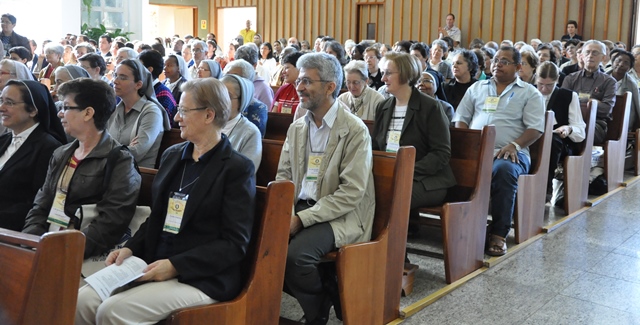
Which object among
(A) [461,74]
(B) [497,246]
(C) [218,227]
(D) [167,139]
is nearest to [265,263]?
(C) [218,227]

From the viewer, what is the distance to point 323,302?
2879mm

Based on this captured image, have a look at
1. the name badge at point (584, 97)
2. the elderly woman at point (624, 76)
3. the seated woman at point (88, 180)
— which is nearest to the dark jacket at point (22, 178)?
the seated woman at point (88, 180)

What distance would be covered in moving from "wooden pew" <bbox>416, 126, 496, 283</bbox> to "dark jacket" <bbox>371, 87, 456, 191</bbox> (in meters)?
0.11

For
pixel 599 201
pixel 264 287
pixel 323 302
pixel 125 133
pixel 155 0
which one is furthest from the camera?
pixel 155 0

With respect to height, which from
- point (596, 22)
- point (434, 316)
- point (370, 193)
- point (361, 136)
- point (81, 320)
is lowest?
point (434, 316)

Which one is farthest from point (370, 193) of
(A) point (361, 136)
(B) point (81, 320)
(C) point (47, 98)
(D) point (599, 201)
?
(D) point (599, 201)

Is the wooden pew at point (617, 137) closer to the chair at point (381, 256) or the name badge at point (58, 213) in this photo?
the chair at point (381, 256)

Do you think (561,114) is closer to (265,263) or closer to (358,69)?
(358,69)

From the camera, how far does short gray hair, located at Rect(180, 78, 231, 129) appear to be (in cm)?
244

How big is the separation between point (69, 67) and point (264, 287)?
283cm

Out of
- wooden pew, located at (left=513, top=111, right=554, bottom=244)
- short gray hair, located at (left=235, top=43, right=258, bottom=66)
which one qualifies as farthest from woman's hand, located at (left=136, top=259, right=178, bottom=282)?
short gray hair, located at (left=235, top=43, right=258, bottom=66)

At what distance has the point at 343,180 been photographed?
291cm

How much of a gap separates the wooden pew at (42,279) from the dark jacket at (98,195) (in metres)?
0.69

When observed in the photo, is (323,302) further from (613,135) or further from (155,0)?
(155,0)
